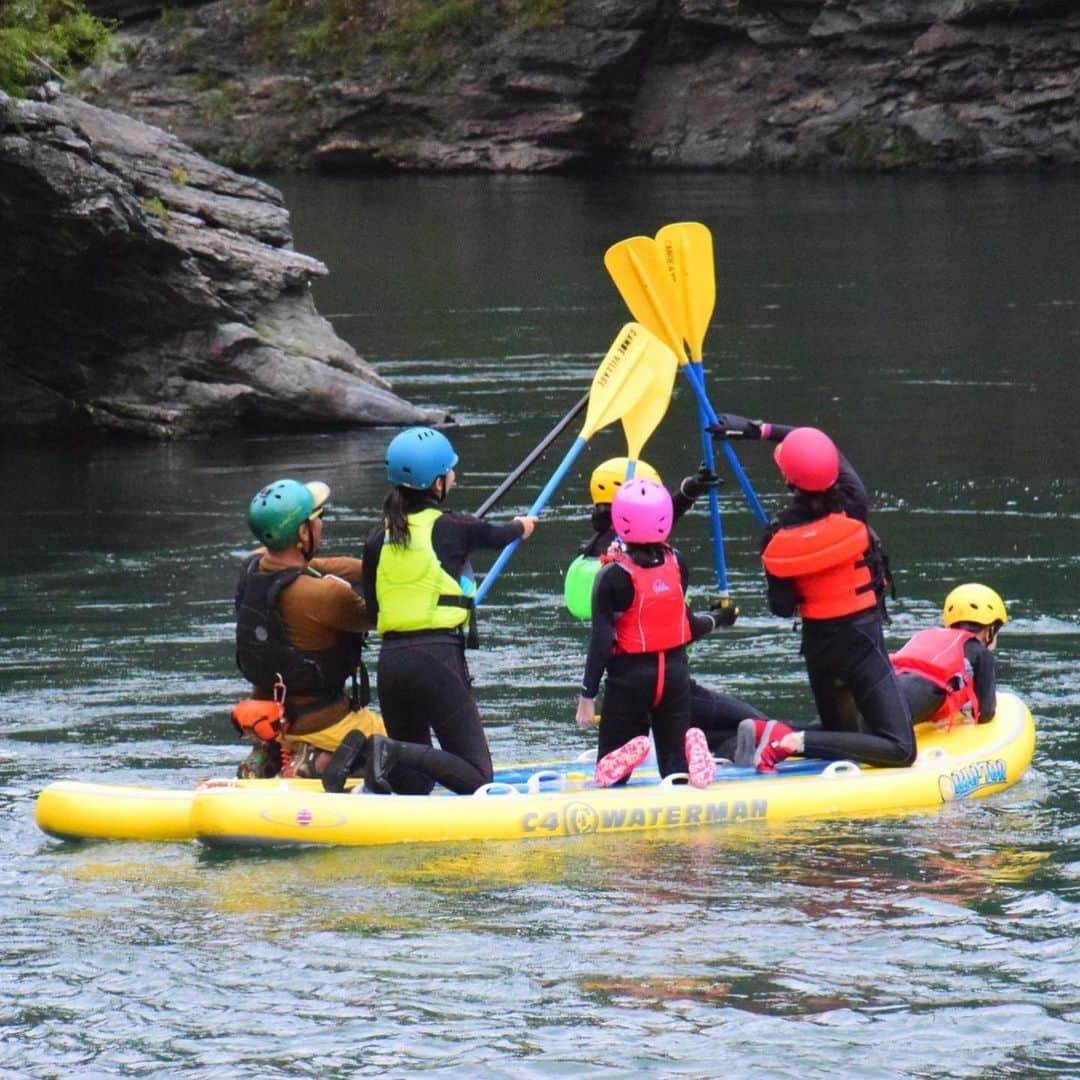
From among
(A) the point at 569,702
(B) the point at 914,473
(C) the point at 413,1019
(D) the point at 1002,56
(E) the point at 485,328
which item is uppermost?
(D) the point at 1002,56

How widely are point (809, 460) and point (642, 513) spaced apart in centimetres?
72

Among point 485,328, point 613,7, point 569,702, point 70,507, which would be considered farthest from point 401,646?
point 613,7

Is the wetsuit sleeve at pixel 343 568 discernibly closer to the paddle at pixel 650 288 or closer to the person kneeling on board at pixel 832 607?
the person kneeling on board at pixel 832 607

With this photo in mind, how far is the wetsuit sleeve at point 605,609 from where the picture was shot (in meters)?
8.25

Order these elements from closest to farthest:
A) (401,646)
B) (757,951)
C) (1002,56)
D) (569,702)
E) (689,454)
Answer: (757,951), (401,646), (569,702), (689,454), (1002,56)

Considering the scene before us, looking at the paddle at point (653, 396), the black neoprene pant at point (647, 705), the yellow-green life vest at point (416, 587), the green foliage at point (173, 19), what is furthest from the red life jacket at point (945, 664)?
the green foliage at point (173, 19)

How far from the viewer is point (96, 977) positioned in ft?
22.4

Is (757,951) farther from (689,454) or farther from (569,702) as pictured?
(689,454)

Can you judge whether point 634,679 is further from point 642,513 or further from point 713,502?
point 713,502

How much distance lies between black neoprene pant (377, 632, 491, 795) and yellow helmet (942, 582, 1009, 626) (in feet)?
7.47

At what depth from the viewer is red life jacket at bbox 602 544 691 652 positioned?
8.30 meters

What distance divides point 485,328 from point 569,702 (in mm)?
14713

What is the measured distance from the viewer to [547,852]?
26.6ft

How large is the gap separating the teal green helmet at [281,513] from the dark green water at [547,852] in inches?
48.3
